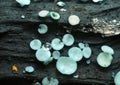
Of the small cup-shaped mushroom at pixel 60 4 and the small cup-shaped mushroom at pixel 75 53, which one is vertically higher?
the small cup-shaped mushroom at pixel 60 4

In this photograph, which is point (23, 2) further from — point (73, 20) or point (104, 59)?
point (104, 59)

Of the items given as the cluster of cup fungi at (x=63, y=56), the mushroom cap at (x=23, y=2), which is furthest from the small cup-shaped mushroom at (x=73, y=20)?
the mushroom cap at (x=23, y=2)

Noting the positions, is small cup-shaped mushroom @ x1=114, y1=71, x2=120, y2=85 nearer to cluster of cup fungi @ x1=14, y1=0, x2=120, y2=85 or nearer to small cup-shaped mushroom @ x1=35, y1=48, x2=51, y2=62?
cluster of cup fungi @ x1=14, y1=0, x2=120, y2=85

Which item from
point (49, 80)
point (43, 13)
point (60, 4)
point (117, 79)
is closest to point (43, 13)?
point (43, 13)

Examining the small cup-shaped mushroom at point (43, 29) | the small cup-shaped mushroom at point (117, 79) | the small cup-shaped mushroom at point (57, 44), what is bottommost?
the small cup-shaped mushroom at point (117, 79)

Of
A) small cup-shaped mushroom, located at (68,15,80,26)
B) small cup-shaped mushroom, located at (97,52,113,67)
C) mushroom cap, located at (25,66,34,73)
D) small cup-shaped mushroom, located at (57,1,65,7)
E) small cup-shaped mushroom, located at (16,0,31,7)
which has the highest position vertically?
small cup-shaped mushroom, located at (16,0,31,7)

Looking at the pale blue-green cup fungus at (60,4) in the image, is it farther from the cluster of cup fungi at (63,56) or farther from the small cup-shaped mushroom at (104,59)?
the small cup-shaped mushroom at (104,59)

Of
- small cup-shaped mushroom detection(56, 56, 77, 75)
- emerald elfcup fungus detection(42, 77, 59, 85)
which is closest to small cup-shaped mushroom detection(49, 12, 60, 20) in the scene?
small cup-shaped mushroom detection(56, 56, 77, 75)
